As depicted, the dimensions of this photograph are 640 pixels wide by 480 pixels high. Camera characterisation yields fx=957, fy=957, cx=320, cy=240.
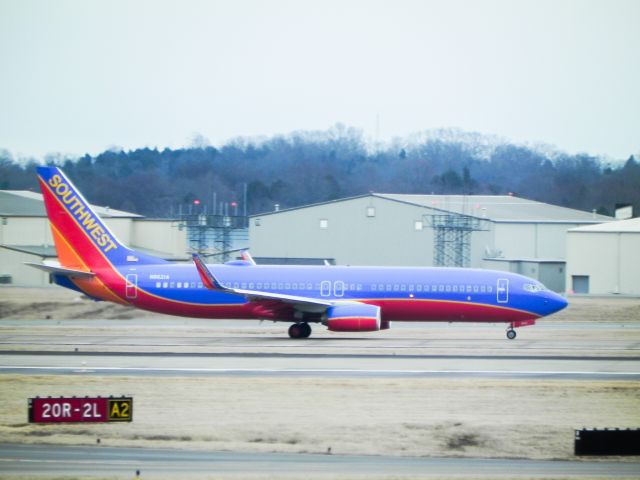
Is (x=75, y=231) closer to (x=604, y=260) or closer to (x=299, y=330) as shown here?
(x=299, y=330)

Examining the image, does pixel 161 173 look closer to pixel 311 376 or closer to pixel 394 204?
pixel 394 204

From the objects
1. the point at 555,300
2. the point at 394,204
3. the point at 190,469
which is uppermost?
the point at 394,204

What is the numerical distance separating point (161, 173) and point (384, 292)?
109063 mm

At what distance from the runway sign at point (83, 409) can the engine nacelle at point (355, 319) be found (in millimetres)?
20071

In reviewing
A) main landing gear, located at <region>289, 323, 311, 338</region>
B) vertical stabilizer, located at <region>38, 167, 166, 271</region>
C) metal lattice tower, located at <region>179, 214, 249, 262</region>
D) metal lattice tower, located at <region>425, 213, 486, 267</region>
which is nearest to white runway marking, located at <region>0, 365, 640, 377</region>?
main landing gear, located at <region>289, 323, 311, 338</region>

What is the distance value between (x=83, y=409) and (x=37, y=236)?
205 feet

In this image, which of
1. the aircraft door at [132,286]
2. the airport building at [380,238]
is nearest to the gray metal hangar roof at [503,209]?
the airport building at [380,238]

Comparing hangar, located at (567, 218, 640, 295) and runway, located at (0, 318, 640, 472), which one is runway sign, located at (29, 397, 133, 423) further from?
hangar, located at (567, 218, 640, 295)

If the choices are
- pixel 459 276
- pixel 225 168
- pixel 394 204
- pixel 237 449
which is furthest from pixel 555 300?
pixel 225 168

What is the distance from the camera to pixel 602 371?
3116 centimetres

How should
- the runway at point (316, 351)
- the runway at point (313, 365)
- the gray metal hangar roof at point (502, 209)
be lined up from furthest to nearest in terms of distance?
1. the gray metal hangar roof at point (502, 209)
2. the runway at point (316, 351)
3. the runway at point (313, 365)

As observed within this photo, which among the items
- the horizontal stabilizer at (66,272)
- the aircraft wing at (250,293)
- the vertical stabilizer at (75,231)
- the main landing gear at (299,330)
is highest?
the vertical stabilizer at (75,231)

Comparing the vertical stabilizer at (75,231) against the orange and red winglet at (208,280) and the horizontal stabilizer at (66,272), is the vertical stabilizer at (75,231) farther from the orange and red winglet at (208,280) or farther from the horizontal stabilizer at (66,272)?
the orange and red winglet at (208,280)

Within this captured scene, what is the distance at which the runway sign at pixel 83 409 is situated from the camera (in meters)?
20.5
